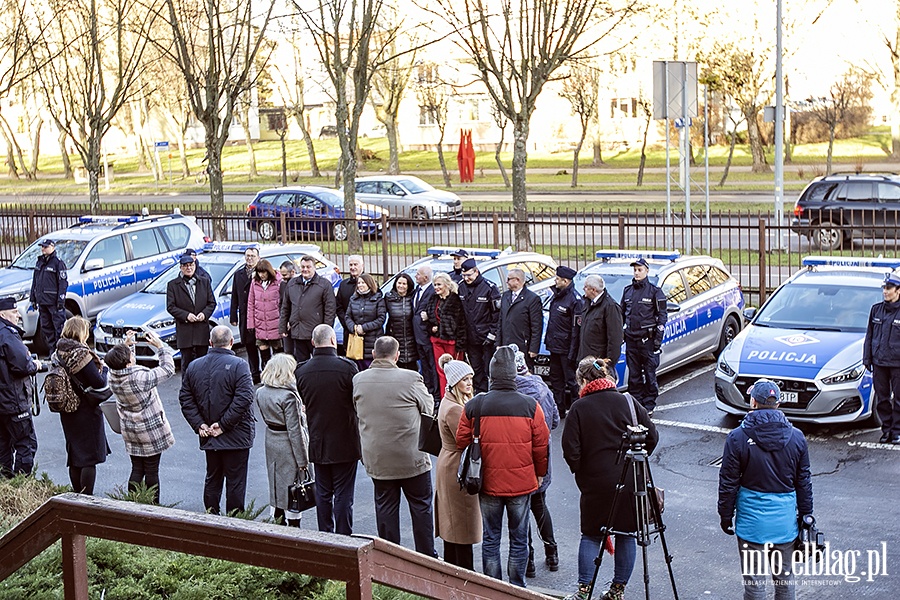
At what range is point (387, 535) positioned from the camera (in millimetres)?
8031

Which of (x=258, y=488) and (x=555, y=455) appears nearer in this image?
(x=258, y=488)

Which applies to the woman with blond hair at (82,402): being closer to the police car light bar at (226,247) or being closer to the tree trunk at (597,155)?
the police car light bar at (226,247)

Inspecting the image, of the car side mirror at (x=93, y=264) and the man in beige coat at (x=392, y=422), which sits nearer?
the man in beige coat at (x=392, y=422)

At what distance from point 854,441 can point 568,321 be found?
330 centimetres

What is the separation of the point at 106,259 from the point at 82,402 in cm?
990

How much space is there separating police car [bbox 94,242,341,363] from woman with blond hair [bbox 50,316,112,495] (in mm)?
5790

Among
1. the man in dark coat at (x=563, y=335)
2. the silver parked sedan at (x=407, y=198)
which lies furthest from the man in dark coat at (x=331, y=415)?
the silver parked sedan at (x=407, y=198)

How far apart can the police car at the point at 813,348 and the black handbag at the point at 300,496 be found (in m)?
5.34

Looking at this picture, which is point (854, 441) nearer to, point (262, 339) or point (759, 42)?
point (262, 339)

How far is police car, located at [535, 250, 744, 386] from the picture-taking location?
13.9 meters

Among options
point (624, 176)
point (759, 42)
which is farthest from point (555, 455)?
point (624, 176)

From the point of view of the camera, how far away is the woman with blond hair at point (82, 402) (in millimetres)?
8805

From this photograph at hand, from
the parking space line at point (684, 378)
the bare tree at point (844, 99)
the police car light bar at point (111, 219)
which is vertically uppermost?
the bare tree at point (844, 99)

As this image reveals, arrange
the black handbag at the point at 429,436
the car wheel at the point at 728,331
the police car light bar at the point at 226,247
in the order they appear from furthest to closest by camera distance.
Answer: the police car light bar at the point at 226,247 < the car wheel at the point at 728,331 < the black handbag at the point at 429,436
